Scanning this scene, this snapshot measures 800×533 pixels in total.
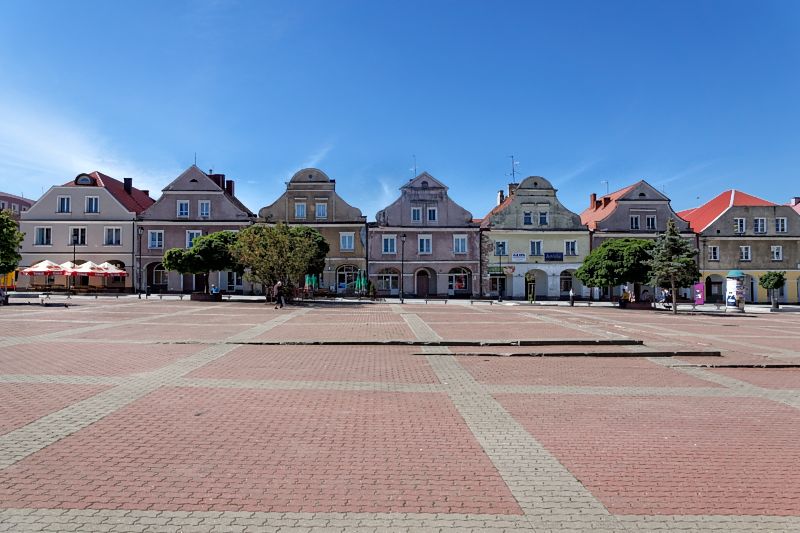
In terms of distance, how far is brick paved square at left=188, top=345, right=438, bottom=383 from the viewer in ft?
32.6

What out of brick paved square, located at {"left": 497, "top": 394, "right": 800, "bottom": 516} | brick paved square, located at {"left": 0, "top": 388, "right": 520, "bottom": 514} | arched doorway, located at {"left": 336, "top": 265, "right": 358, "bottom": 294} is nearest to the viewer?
brick paved square, located at {"left": 0, "top": 388, "right": 520, "bottom": 514}

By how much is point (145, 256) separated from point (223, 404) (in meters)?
47.5

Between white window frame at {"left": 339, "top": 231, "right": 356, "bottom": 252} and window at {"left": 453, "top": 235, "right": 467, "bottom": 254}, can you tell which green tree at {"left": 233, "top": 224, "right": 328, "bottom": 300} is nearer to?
white window frame at {"left": 339, "top": 231, "right": 356, "bottom": 252}

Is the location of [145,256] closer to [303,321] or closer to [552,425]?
[303,321]

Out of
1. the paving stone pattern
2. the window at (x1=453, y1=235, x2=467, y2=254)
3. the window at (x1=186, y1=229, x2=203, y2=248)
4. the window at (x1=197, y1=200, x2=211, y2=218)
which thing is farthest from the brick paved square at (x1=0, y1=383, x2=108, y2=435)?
the window at (x1=197, y1=200, x2=211, y2=218)

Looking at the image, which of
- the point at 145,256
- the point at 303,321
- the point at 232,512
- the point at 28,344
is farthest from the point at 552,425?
the point at 145,256

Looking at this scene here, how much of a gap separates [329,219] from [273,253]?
1671 cm

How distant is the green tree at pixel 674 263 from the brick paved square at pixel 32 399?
111 feet

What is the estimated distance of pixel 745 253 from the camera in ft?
163

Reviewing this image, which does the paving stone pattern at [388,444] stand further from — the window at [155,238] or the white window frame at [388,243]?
the window at [155,238]

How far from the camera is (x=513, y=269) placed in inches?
1959

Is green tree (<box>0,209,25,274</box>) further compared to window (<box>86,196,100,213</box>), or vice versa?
window (<box>86,196,100,213</box>)

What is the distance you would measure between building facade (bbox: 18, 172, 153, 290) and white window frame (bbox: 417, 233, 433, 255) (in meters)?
28.1

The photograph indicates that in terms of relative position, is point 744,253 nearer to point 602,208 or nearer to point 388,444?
point 602,208
